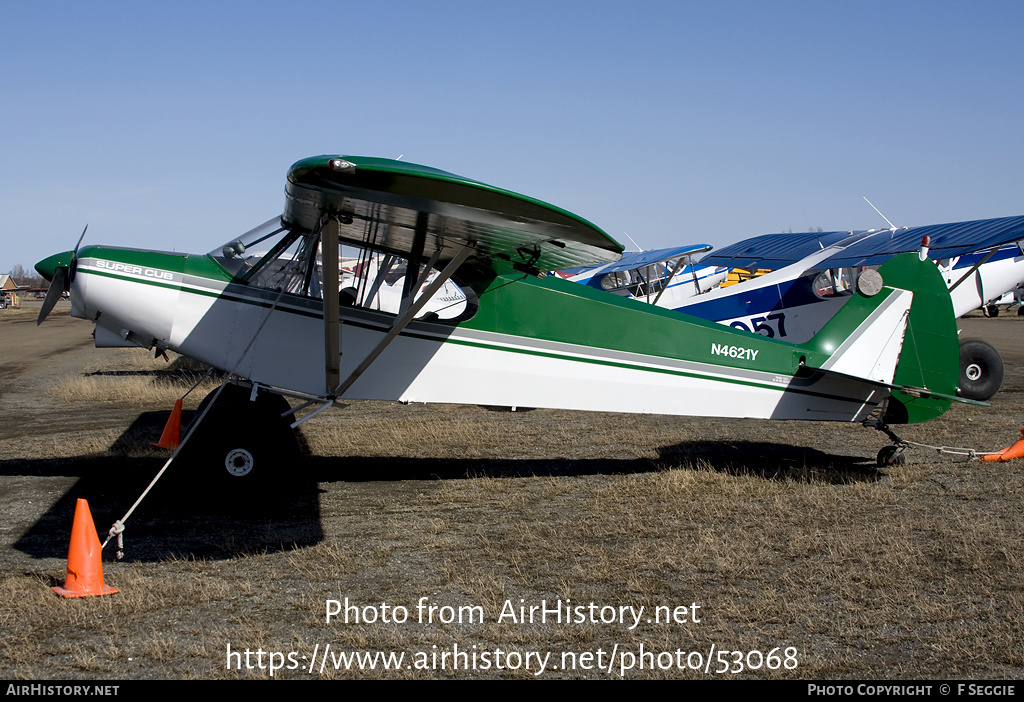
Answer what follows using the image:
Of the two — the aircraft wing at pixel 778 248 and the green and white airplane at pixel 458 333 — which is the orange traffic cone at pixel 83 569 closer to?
the green and white airplane at pixel 458 333

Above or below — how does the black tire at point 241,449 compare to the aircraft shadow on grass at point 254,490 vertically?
above

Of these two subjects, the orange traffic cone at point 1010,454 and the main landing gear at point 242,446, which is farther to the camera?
the orange traffic cone at point 1010,454

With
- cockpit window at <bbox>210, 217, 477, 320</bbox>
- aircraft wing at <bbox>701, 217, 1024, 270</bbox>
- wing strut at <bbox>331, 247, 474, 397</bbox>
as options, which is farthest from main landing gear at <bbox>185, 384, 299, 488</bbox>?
aircraft wing at <bbox>701, 217, 1024, 270</bbox>

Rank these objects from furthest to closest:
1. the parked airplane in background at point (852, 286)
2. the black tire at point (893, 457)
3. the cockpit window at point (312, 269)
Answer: the parked airplane in background at point (852, 286)
the black tire at point (893, 457)
the cockpit window at point (312, 269)

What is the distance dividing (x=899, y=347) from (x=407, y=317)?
467cm

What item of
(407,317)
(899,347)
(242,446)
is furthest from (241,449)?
(899,347)

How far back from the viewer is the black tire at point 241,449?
238 inches

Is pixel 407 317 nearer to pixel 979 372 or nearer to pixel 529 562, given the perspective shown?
pixel 529 562

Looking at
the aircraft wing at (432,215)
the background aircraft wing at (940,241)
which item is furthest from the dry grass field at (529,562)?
the background aircraft wing at (940,241)

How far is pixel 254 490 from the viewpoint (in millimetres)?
6125

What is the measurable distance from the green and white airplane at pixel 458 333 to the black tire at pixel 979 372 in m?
6.26

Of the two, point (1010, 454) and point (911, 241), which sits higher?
point (911, 241)

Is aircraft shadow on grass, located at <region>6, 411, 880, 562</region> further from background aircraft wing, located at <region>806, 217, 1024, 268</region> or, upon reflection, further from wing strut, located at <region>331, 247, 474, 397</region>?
background aircraft wing, located at <region>806, 217, 1024, 268</region>

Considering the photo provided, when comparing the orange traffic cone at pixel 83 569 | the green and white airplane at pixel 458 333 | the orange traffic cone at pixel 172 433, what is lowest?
the orange traffic cone at pixel 172 433
